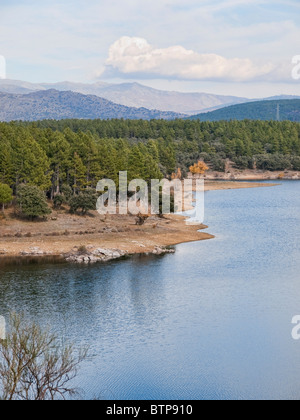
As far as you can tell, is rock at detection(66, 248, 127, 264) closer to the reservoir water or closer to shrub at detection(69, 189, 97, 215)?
the reservoir water

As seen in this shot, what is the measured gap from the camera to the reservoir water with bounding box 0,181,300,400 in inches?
1436

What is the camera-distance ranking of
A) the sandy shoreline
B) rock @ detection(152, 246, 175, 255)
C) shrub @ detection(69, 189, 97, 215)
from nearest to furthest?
the sandy shoreline
rock @ detection(152, 246, 175, 255)
shrub @ detection(69, 189, 97, 215)

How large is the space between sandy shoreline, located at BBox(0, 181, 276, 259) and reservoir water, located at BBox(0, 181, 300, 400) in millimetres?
4823

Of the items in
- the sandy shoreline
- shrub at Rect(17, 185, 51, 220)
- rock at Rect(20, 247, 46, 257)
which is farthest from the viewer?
shrub at Rect(17, 185, 51, 220)

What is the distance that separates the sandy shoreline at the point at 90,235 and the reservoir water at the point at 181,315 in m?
4.82

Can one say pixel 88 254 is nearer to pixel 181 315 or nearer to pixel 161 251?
pixel 161 251

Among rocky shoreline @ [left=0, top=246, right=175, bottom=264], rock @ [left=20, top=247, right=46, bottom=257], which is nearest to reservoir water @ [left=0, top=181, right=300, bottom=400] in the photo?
rocky shoreline @ [left=0, top=246, right=175, bottom=264]

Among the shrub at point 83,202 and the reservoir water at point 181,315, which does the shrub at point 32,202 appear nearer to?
the shrub at point 83,202
